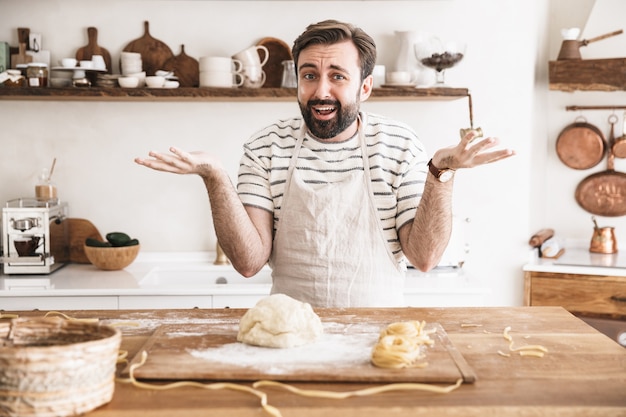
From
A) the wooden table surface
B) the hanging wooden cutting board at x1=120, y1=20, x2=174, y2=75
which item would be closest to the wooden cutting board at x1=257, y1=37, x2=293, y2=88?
the hanging wooden cutting board at x1=120, y1=20, x2=174, y2=75

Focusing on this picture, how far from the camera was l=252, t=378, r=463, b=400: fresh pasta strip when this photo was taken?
1221 millimetres

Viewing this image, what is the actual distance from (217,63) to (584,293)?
1.98 metres

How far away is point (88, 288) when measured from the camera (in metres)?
2.86

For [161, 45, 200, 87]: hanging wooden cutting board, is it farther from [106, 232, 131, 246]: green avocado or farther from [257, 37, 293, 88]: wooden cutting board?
[106, 232, 131, 246]: green avocado

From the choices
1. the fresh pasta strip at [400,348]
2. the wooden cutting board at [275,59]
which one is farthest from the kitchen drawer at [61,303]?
the fresh pasta strip at [400,348]

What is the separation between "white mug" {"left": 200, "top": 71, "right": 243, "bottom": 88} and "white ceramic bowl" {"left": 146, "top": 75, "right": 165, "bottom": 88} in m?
0.18

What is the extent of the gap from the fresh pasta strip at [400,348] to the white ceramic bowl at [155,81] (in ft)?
6.81

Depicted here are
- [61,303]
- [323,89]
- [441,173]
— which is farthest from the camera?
[61,303]

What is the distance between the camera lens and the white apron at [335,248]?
208 cm

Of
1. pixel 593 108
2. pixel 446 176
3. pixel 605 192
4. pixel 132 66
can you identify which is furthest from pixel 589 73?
pixel 132 66

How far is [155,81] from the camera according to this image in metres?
3.16

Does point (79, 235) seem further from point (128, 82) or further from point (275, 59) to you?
point (275, 59)

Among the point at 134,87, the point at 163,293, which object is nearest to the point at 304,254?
the point at 163,293

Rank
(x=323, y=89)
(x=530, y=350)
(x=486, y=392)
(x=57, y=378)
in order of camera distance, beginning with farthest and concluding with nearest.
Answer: (x=323, y=89), (x=530, y=350), (x=486, y=392), (x=57, y=378)
